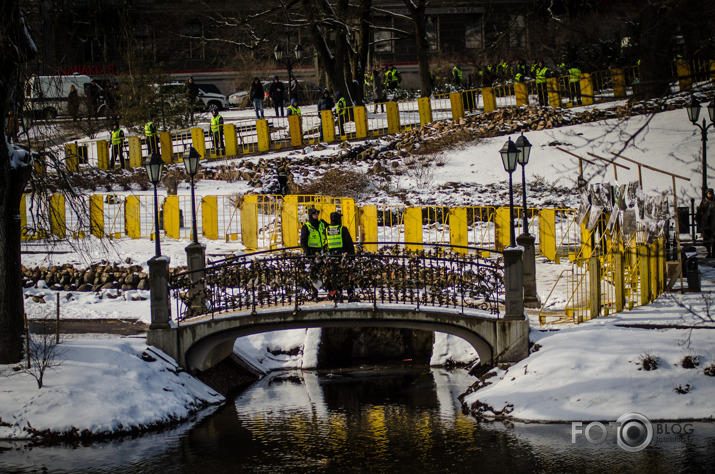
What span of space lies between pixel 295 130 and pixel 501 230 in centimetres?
1231

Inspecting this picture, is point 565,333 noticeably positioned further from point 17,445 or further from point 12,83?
point 12,83

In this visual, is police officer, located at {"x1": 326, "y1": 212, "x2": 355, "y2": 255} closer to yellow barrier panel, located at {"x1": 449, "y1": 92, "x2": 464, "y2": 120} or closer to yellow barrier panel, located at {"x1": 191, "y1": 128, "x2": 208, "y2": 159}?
yellow barrier panel, located at {"x1": 191, "y1": 128, "x2": 208, "y2": 159}

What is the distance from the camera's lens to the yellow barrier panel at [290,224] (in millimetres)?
22578

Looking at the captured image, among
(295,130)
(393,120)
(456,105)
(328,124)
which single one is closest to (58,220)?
(295,130)

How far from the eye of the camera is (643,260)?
16625 millimetres

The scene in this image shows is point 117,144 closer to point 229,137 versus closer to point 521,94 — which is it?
point 229,137

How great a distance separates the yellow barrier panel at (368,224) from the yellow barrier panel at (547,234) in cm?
401

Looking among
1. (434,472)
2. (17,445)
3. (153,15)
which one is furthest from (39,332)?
(153,15)

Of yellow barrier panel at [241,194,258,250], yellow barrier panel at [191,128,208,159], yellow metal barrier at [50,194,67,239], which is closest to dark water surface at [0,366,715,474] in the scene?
yellow metal barrier at [50,194,67,239]

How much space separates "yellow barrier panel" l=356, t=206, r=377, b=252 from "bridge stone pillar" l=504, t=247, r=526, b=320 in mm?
7342

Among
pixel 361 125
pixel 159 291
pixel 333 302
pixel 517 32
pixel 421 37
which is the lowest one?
pixel 333 302

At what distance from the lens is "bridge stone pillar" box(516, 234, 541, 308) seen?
17844 millimetres

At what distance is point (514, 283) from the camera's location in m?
15.0

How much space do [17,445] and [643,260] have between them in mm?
11113
